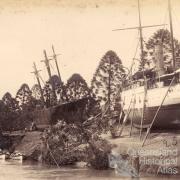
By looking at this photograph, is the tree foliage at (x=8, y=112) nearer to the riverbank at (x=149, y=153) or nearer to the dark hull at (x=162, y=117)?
the riverbank at (x=149, y=153)

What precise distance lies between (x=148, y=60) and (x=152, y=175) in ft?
3.62

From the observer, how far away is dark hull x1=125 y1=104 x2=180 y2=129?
5258 millimetres

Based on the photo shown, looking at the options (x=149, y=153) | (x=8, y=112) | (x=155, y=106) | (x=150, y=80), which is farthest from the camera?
(x=8, y=112)

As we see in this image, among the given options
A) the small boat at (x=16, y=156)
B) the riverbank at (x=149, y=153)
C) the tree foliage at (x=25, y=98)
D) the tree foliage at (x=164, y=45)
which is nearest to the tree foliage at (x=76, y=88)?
the tree foliage at (x=25, y=98)

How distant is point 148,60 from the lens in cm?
538

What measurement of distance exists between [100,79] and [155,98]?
0.60 meters

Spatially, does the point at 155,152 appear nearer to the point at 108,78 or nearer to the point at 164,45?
the point at 108,78

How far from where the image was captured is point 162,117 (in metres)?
5.42

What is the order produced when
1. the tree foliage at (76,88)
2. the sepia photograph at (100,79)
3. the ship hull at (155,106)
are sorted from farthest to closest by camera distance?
the ship hull at (155,106) < the tree foliage at (76,88) < the sepia photograph at (100,79)

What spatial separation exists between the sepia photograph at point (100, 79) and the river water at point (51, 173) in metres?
0.01

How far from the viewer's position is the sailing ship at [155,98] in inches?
210

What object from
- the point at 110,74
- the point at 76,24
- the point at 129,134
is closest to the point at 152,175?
the point at 129,134

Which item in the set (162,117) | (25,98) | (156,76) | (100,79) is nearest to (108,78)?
(100,79)

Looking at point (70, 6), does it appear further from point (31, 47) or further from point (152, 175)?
point (152, 175)
